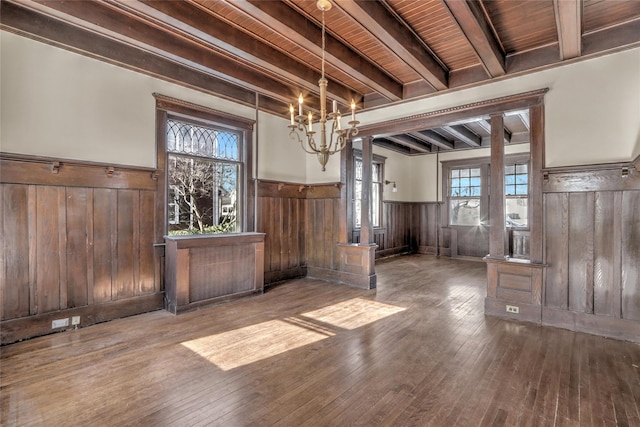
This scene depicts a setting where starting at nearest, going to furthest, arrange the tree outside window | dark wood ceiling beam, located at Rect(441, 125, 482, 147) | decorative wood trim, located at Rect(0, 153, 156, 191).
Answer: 1. decorative wood trim, located at Rect(0, 153, 156, 191)
2. the tree outside window
3. dark wood ceiling beam, located at Rect(441, 125, 482, 147)

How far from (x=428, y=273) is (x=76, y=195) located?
6.17 m

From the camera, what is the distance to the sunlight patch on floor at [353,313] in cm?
375

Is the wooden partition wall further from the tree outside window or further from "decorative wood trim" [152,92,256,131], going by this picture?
"decorative wood trim" [152,92,256,131]

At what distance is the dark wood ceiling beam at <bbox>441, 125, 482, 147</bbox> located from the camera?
6831 millimetres

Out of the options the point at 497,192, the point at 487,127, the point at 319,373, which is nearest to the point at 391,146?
the point at 487,127

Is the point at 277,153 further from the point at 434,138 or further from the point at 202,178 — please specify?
the point at 434,138

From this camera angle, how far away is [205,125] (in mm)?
4844

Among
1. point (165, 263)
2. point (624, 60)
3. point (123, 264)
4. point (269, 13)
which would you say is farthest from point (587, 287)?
point (123, 264)

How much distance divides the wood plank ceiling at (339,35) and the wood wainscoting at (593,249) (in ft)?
4.72

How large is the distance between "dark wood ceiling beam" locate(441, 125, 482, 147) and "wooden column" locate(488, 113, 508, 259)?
7.95ft

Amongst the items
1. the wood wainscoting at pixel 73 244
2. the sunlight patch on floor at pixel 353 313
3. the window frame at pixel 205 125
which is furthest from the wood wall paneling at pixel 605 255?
the wood wainscoting at pixel 73 244

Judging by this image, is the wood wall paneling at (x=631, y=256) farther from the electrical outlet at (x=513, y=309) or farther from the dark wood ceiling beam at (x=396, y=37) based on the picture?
the dark wood ceiling beam at (x=396, y=37)

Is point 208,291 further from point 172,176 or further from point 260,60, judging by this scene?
point 260,60

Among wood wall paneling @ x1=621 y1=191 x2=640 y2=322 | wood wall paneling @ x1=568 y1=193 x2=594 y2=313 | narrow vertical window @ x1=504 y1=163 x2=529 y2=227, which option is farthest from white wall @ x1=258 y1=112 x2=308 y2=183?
narrow vertical window @ x1=504 y1=163 x2=529 y2=227
